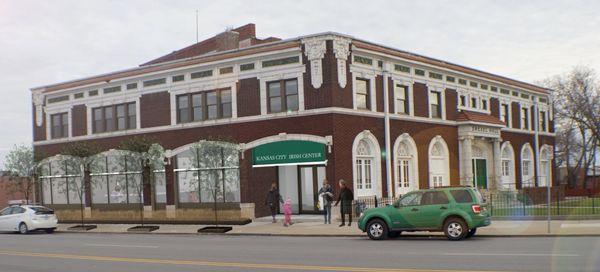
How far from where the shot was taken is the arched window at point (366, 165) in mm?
31328

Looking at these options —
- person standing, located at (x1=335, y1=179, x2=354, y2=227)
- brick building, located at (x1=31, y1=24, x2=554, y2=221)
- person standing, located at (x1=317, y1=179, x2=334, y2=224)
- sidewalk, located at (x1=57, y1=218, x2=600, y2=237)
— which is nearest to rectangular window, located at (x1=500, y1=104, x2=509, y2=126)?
brick building, located at (x1=31, y1=24, x2=554, y2=221)

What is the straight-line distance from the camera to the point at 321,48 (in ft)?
98.8

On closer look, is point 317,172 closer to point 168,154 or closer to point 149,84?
point 168,154

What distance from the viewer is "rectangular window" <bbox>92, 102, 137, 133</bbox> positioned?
38250 millimetres

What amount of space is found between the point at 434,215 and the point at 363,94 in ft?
43.0

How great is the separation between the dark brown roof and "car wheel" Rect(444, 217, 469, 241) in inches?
790

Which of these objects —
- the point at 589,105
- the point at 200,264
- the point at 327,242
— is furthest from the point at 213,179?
the point at 589,105

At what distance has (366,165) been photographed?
3219cm

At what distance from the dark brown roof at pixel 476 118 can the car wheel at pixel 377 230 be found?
19.5 metres

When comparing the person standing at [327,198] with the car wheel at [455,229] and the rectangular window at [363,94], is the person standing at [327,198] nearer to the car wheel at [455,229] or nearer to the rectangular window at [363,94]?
the rectangular window at [363,94]

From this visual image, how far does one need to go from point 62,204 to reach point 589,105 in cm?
4334

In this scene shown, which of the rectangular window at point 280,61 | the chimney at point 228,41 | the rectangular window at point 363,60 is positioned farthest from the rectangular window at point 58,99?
the rectangular window at point 363,60

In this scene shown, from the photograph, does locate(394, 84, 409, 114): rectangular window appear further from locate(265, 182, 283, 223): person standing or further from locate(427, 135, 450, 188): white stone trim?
locate(265, 182, 283, 223): person standing

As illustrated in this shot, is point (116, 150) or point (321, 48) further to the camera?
point (116, 150)
